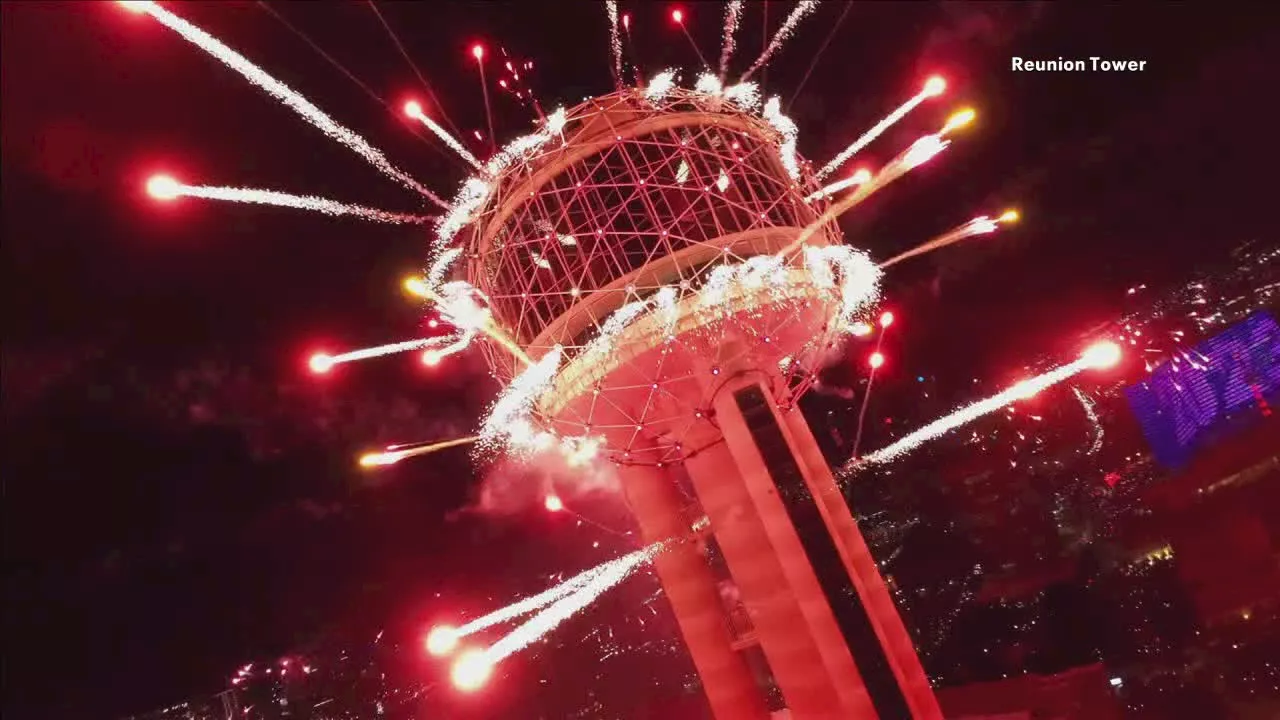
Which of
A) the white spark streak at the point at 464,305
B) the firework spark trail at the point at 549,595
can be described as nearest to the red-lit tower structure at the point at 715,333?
the white spark streak at the point at 464,305

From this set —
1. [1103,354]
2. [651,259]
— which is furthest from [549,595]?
[651,259]

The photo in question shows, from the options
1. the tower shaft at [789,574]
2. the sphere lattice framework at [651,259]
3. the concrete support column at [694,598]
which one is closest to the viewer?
the tower shaft at [789,574]

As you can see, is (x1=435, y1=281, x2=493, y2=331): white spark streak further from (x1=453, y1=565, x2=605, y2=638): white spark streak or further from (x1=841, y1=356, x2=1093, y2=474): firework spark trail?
(x1=453, y1=565, x2=605, y2=638): white spark streak

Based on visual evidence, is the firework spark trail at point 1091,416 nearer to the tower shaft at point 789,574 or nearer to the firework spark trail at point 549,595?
the tower shaft at point 789,574

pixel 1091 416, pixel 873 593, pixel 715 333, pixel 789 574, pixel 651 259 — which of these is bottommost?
pixel 873 593

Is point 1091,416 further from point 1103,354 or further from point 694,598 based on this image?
point 694,598

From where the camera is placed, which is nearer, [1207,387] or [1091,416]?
[1207,387]

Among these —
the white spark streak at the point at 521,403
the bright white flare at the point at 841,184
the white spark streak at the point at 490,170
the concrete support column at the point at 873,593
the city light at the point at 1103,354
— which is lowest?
the concrete support column at the point at 873,593
